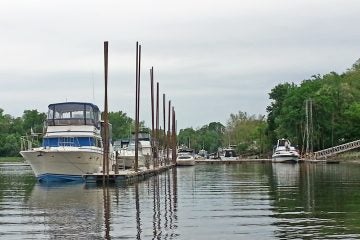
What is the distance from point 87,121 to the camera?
49.8 m

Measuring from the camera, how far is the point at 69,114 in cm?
4997

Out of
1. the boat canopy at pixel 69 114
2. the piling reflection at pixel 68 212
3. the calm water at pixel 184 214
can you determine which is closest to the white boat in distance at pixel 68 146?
the boat canopy at pixel 69 114

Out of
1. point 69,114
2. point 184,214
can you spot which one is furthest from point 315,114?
point 184,214

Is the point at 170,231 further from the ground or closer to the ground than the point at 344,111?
closer to the ground

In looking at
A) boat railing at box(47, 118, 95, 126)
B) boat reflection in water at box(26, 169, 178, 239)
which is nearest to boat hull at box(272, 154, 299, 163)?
boat railing at box(47, 118, 95, 126)

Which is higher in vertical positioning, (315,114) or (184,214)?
(315,114)

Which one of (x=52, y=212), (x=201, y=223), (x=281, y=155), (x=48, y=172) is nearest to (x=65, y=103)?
(x=48, y=172)

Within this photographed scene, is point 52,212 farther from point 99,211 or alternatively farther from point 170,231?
point 170,231

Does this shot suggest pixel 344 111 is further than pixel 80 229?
Yes

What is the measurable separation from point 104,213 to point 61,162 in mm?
23159

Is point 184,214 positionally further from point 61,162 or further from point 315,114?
point 315,114

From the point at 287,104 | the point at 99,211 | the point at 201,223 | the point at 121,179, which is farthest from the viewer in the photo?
the point at 287,104

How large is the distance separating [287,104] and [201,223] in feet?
306

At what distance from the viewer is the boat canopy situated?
49.6m
